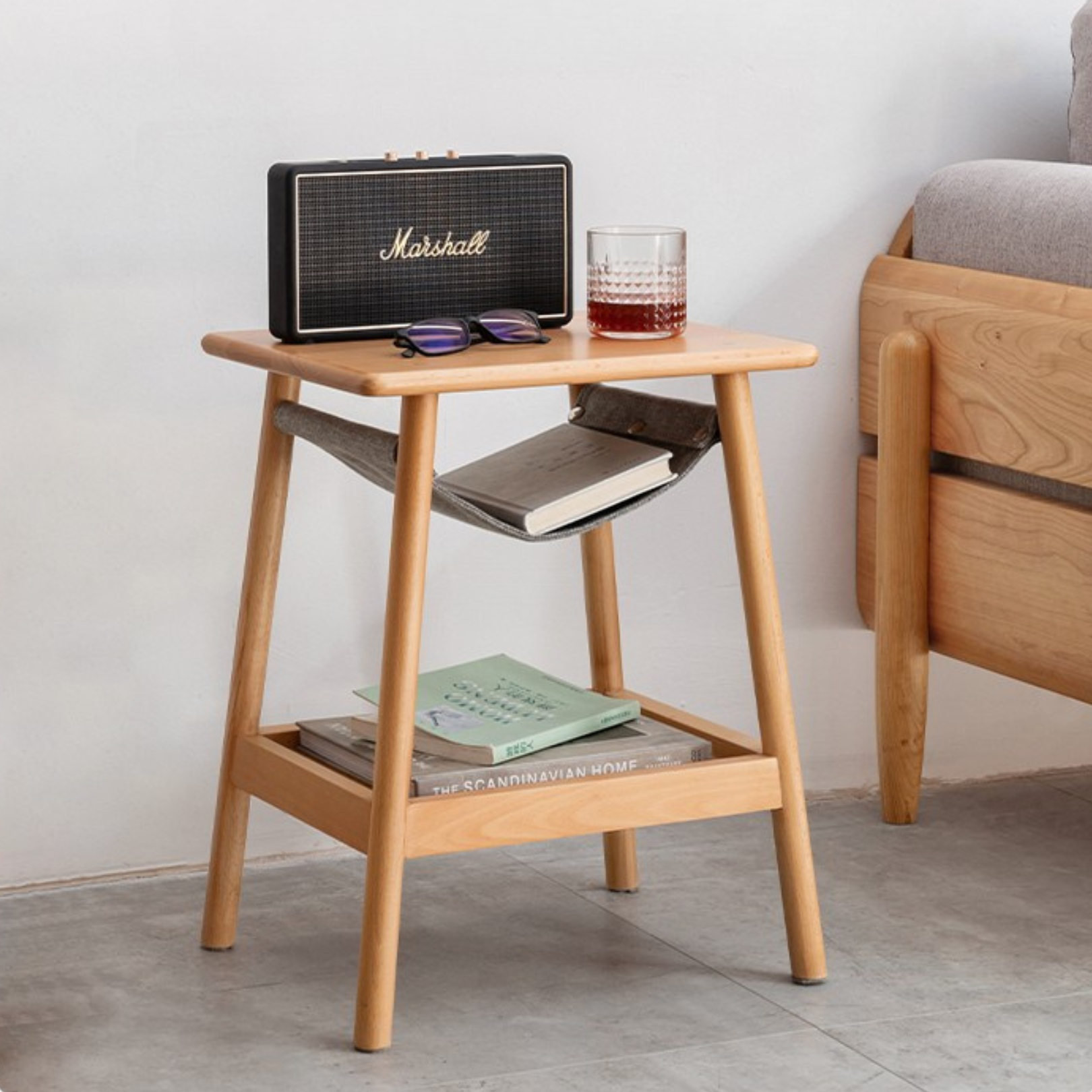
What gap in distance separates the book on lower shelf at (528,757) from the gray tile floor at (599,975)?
178 millimetres

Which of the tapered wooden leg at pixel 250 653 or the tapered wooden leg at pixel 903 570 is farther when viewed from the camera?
the tapered wooden leg at pixel 903 570

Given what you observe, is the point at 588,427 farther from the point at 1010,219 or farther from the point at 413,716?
the point at 1010,219

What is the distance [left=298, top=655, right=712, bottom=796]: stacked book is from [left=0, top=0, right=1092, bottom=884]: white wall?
0.88 ft

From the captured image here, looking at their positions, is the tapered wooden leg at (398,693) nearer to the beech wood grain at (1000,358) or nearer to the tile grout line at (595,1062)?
the tile grout line at (595,1062)

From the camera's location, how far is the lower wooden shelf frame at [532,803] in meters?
1.44

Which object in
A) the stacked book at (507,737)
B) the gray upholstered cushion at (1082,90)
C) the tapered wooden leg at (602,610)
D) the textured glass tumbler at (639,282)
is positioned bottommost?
the stacked book at (507,737)

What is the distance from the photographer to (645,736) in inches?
61.9

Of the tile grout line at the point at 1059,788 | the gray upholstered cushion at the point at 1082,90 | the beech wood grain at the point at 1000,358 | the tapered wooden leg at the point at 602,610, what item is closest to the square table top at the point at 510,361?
the tapered wooden leg at the point at 602,610

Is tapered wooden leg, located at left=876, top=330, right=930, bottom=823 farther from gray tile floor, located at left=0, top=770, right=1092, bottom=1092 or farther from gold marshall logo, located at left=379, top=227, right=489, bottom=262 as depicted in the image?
gold marshall logo, located at left=379, top=227, right=489, bottom=262

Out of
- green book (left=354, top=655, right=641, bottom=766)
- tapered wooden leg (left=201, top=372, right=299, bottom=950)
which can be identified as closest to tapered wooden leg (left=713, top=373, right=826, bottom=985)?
green book (left=354, top=655, right=641, bottom=766)

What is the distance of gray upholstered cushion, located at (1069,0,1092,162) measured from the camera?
1952 millimetres

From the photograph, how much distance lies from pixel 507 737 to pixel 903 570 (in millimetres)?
Answer: 593

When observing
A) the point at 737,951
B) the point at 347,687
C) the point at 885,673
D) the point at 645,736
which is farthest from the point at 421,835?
the point at 885,673

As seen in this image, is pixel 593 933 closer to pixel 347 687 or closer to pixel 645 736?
pixel 645 736
